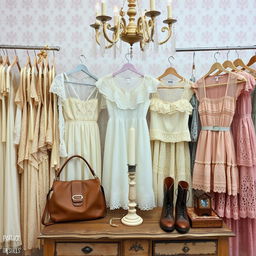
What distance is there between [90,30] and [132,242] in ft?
5.24

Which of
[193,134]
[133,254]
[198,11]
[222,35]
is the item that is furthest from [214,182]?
[198,11]

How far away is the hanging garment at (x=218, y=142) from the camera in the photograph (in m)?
1.64

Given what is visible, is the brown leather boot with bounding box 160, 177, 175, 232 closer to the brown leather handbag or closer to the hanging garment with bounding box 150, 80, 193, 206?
the hanging garment with bounding box 150, 80, 193, 206

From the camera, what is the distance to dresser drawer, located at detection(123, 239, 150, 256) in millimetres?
1410

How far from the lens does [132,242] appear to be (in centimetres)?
141

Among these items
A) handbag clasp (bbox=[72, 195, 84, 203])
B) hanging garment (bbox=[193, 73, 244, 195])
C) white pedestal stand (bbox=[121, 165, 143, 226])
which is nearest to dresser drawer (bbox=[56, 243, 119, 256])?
white pedestal stand (bbox=[121, 165, 143, 226])

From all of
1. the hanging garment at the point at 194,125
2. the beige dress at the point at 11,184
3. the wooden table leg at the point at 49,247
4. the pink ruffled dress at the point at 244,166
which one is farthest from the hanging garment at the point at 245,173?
the beige dress at the point at 11,184

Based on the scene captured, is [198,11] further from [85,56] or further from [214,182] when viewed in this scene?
[214,182]

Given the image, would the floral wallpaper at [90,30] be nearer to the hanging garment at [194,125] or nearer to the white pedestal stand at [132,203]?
the hanging garment at [194,125]

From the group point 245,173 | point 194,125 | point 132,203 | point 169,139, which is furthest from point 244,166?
point 132,203

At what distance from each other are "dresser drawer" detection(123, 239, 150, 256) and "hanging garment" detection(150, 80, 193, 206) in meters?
→ 0.44

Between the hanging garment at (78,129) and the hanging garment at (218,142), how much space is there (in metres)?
0.74

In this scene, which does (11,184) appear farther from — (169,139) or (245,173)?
(245,173)

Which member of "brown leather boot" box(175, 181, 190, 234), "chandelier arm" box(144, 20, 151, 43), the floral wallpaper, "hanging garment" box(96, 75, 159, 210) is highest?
the floral wallpaper
